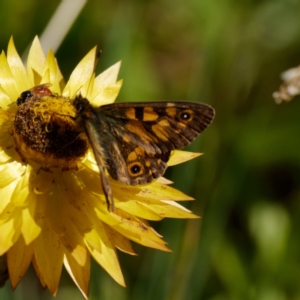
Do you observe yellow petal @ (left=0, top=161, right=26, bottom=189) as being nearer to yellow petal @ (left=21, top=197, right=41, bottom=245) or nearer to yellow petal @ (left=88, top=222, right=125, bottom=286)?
yellow petal @ (left=21, top=197, right=41, bottom=245)

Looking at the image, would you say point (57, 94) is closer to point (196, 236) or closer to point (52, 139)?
point (52, 139)

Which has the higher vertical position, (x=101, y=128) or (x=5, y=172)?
(x=101, y=128)

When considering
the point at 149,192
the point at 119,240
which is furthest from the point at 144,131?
the point at 119,240

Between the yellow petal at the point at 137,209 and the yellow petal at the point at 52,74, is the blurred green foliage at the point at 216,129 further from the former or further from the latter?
the yellow petal at the point at 52,74

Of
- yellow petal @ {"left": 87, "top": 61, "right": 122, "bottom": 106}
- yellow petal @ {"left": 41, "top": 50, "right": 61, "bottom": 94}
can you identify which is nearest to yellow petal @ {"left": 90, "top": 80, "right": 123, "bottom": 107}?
yellow petal @ {"left": 87, "top": 61, "right": 122, "bottom": 106}

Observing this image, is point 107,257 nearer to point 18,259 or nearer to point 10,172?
point 18,259

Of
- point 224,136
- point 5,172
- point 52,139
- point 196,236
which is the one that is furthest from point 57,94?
point 224,136

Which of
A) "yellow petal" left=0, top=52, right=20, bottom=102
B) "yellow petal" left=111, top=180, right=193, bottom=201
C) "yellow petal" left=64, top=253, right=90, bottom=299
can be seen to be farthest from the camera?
"yellow petal" left=0, top=52, right=20, bottom=102

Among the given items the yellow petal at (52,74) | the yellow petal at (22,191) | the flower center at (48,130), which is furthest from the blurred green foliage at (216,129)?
the yellow petal at (52,74)
